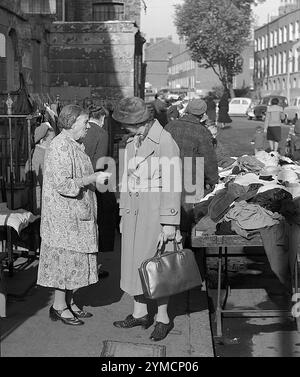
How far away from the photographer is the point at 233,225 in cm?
580

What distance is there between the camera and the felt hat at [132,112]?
18.2 feet

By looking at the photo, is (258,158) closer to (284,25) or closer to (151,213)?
(151,213)

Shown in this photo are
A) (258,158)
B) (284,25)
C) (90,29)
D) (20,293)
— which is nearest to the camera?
(20,293)

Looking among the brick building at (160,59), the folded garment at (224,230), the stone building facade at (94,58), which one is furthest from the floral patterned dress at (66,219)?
the brick building at (160,59)

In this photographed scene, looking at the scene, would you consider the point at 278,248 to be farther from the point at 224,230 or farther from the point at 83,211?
the point at 83,211

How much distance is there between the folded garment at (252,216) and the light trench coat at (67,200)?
1168 millimetres

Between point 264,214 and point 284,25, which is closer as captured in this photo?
point 264,214

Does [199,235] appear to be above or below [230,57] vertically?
below

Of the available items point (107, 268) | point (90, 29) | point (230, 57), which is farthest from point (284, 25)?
point (107, 268)

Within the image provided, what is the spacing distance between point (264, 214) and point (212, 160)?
5.88ft

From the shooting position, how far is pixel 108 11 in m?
31.5

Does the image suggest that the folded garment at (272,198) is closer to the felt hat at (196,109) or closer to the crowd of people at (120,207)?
the crowd of people at (120,207)

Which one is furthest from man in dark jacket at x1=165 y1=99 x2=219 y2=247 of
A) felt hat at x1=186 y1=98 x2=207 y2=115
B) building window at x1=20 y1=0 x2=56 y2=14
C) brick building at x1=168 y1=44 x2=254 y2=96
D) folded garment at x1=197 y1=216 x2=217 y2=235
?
brick building at x1=168 y1=44 x2=254 y2=96
